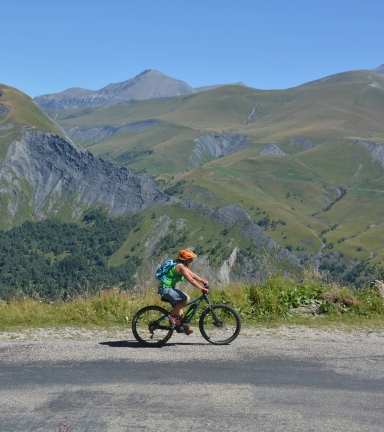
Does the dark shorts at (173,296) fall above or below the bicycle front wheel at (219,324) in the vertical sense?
above

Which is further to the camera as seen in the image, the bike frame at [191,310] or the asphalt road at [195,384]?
the bike frame at [191,310]

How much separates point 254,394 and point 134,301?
7452mm

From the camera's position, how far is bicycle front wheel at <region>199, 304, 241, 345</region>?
513 inches

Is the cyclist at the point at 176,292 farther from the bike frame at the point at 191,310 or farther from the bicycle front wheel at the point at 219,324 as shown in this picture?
the bicycle front wheel at the point at 219,324

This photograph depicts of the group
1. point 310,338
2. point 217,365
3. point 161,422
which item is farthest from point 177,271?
point 161,422

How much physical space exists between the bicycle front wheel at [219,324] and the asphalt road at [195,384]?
0.87ft

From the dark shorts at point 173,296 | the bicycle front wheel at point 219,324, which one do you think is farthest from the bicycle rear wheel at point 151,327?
the bicycle front wheel at point 219,324

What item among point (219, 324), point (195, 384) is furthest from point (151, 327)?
point (195, 384)

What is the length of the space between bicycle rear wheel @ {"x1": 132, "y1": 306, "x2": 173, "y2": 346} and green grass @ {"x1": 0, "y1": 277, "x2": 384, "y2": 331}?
5.84 ft

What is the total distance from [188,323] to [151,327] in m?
1.05

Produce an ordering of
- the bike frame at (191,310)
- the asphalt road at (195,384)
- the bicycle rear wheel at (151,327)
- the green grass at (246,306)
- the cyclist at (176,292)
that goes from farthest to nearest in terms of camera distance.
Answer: the green grass at (246,306) < the bike frame at (191,310) < the cyclist at (176,292) < the bicycle rear wheel at (151,327) < the asphalt road at (195,384)

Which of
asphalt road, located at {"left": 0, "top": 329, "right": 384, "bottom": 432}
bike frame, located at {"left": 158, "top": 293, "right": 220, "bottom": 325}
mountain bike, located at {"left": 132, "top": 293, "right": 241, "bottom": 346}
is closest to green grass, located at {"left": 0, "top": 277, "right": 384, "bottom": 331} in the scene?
mountain bike, located at {"left": 132, "top": 293, "right": 241, "bottom": 346}

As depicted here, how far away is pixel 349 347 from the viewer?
40.3ft

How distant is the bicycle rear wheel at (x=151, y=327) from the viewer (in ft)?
42.4
